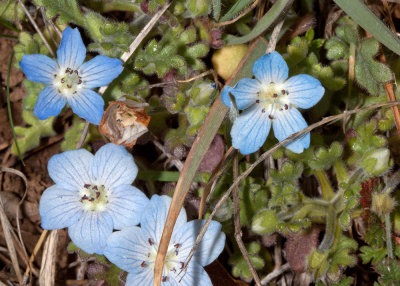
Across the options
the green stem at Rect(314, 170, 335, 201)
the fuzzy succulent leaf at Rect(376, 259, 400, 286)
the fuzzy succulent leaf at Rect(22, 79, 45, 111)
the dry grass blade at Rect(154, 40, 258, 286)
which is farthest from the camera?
the fuzzy succulent leaf at Rect(22, 79, 45, 111)

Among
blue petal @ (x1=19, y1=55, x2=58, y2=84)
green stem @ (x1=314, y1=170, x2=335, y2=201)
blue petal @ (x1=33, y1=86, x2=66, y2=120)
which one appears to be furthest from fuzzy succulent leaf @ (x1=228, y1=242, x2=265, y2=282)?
blue petal @ (x1=19, y1=55, x2=58, y2=84)

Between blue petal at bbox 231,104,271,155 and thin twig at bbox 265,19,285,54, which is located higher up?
thin twig at bbox 265,19,285,54

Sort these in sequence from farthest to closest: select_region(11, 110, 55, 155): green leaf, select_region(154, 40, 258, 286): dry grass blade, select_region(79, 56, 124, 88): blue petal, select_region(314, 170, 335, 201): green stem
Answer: select_region(11, 110, 55, 155): green leaf < select_region(314, 170, 335, 201): green stem < select_region(79, 56, 124, 88): blue petal < select_region(154, 40, 258, 286): dry grass blade

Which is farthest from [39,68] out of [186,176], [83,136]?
[186,176]

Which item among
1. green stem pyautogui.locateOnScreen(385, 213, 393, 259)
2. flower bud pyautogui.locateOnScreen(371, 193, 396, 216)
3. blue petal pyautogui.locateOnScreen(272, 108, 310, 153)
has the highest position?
blue petal pyautogui.locateOnScreen(272, 108, 310, 153)

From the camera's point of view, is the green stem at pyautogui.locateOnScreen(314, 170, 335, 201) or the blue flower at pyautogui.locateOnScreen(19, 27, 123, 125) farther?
the green stem at pyautogui.locateOnScreen(314, 170, 335, 201)

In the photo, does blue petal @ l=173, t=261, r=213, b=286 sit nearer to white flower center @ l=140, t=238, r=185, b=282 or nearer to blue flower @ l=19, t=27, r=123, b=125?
white flower center @ l=140, t=238, r=185, b=282
